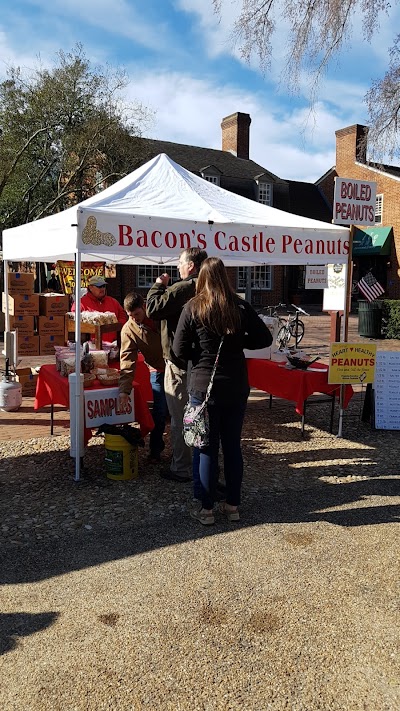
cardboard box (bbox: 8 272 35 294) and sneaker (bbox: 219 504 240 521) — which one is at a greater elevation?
cardboard box (bbox: 8 272 35 294)

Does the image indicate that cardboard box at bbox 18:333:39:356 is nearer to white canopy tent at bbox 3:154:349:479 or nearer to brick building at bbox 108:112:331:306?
white canopy tent at bbox 3:154:349:479

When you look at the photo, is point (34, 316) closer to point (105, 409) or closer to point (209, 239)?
point (105, 409)

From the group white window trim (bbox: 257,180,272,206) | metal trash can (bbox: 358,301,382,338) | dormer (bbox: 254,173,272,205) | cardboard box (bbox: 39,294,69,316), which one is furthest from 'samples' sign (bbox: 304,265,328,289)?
white window trim (bbox: 257,180,272,206)

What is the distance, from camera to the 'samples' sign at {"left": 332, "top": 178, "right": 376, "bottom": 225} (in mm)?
6527

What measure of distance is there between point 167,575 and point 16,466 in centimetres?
257

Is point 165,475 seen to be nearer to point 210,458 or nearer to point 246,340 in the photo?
point 210,458

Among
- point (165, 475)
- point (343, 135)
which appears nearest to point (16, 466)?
point (165, 475)

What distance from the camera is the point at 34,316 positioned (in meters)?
7.86

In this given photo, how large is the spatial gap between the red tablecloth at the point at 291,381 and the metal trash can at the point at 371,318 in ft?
38.4

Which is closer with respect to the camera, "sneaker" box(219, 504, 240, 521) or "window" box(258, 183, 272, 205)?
"sneaker" box(219, 504, 240, 521)

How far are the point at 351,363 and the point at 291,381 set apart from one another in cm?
68

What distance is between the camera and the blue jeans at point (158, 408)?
17.8 ft

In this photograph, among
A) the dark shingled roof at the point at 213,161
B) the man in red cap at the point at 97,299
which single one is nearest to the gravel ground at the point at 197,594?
the man in red cap at the point at 97,299

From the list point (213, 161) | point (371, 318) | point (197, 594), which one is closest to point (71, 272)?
point (197, 594)
